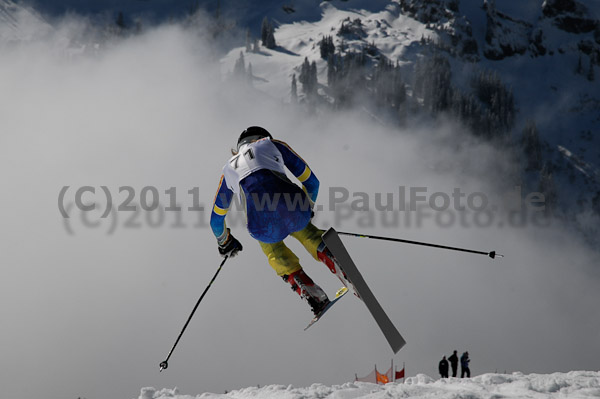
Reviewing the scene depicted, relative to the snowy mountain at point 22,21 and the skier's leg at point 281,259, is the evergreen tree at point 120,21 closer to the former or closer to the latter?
the snowy mountain at point 22,21

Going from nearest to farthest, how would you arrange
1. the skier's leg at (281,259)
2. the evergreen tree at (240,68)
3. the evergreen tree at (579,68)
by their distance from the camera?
the skier's leg at (281,259), the evergreen tree at (240,68), the evergreen tree at (579,68)

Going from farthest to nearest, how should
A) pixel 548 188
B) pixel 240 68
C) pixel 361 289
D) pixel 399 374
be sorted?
pixel 240 68
pixel 548 188
pixel 399 374
pixel 361 289

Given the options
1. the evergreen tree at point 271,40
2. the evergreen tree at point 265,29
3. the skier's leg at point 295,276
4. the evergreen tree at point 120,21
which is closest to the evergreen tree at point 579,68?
the evergreen tree at point 271,40

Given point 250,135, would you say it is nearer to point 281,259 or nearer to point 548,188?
point 281,259

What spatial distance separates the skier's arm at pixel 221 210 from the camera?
8.61 meters

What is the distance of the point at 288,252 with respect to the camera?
8.43m

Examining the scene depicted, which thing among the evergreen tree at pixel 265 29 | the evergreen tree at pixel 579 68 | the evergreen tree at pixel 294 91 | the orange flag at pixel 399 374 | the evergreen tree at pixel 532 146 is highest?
the evergreen tree at pixel 265 29

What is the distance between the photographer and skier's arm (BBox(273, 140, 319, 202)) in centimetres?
845

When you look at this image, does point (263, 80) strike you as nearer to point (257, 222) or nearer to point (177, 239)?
Result: point (177, 239)

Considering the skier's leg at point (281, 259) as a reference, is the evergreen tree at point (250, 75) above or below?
above

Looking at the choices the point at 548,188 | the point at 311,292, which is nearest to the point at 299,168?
the point at 311,292

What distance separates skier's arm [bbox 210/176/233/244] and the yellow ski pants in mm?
740

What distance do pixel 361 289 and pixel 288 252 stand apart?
1.47m

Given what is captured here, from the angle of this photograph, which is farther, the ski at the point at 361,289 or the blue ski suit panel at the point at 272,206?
the blue ski suit panel at the point at 272,206
